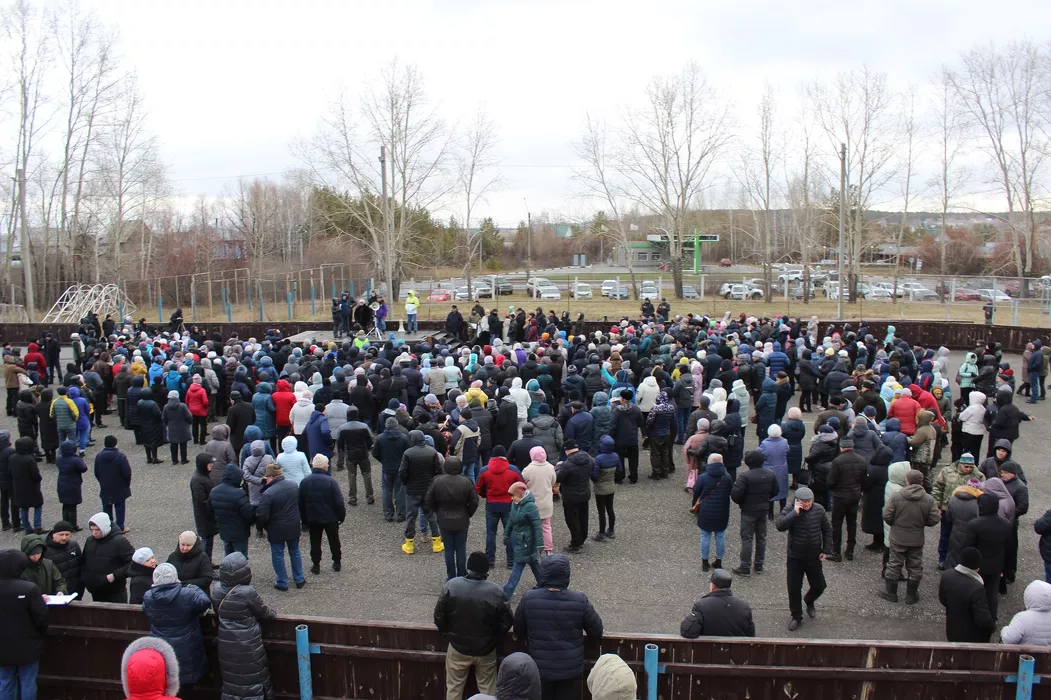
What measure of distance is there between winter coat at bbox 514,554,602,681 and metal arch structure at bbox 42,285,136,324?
114 feet

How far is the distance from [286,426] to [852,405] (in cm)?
905

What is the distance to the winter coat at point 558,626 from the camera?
545cm

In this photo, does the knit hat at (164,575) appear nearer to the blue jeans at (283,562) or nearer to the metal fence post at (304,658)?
the metal fence post at (304,658)

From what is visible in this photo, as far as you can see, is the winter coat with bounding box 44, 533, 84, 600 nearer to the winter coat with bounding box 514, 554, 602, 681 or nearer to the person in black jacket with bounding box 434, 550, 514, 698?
the person in black jacket with bounding box 434, 550, 514, 698

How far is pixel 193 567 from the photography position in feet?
21.9

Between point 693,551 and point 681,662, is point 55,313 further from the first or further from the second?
point 681,662

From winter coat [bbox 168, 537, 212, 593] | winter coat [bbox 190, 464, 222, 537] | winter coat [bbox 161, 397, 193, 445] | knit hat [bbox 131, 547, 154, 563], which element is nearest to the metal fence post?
winter coat [bbox 168, 537, 212, 593]

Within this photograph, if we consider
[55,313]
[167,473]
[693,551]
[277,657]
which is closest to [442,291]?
[55,313]

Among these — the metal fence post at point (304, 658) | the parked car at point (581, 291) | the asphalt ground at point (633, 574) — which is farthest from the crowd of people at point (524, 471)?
the parked car at point (581, 291)

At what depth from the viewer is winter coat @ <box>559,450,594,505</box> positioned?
29.6 feet

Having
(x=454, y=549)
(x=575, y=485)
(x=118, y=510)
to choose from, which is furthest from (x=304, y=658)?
(x=118, y=510)

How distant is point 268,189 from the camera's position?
75688 mm

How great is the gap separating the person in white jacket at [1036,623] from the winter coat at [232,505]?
6.85m

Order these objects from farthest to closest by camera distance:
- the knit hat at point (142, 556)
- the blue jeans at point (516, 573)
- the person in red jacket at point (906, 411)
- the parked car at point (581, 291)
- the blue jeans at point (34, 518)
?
the parked car at point (581, 291), the person in red jacket at point (906, 411), the blue jeans at point (34, 518), the blue jeans at point (516, 573), the knit hat at point (142, 556)
